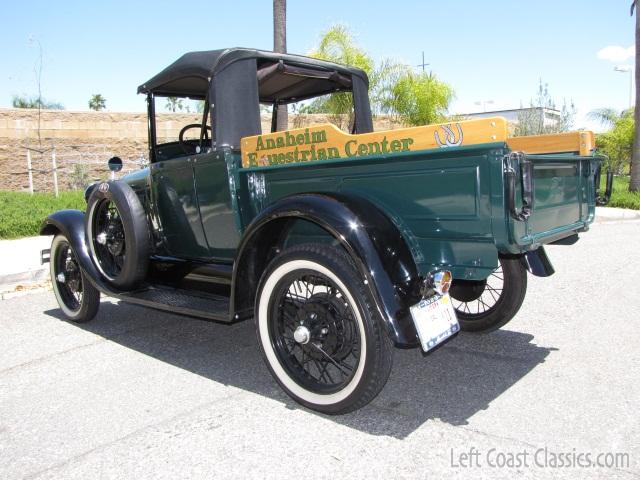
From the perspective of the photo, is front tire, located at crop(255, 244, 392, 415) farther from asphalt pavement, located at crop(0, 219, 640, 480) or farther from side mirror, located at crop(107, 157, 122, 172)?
side mirror, located at crop(107, 157, 122, 172)

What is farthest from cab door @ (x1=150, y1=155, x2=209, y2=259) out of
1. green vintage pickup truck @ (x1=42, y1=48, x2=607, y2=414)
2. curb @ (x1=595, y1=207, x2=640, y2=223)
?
curb @ (x1=595, y1=207, x2=640, y2=223)

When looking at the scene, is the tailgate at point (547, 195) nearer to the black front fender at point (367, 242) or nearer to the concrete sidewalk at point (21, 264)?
the black front fender at point (367, 242)

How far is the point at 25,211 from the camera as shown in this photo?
10305 mm

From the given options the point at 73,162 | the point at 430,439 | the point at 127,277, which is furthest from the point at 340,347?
the point at 73,162

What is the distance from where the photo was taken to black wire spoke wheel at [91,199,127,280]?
437 cm

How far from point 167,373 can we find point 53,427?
32.1 inches

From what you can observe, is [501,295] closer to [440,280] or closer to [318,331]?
[440,280]

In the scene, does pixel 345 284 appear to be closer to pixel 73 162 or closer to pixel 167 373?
pixel 167 373

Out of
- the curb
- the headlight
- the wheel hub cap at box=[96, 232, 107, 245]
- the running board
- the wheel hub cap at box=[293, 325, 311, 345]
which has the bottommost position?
the curb

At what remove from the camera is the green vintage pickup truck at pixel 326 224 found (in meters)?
2.60

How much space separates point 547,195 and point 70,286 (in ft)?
13.0

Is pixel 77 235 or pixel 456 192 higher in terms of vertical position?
pixel 456 192

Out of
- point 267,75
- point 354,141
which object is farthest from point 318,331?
point 267,75

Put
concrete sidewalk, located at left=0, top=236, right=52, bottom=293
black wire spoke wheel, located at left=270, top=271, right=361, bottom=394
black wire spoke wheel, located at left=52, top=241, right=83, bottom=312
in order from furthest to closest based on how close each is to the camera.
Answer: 1. concrete sidewalk, located at left=0, top=236, right=52, bottom=293
2. black wire spoke wheel, located at left=52, top=241, right=83, bottom=312
3. black wire spoke wheel, located at left=270, top=271, right=361, bottom=394
